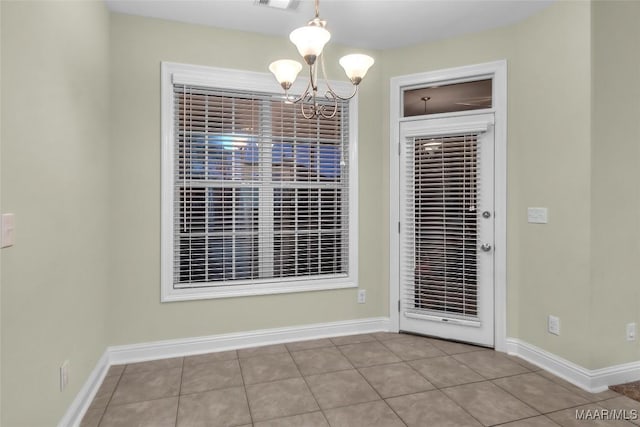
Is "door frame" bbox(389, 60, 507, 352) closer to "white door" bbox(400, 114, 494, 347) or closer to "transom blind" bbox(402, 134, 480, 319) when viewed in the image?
"white door" bbox(400, 114, 494, 347)

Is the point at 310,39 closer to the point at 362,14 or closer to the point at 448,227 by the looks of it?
the point at 362,14

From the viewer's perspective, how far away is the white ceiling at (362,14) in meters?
2.74
